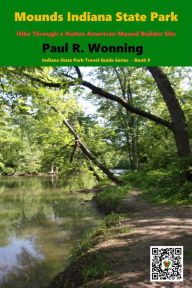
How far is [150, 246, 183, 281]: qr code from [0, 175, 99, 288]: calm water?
273 cm

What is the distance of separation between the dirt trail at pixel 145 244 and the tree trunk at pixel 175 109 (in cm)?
222

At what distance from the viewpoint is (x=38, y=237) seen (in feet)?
28.6

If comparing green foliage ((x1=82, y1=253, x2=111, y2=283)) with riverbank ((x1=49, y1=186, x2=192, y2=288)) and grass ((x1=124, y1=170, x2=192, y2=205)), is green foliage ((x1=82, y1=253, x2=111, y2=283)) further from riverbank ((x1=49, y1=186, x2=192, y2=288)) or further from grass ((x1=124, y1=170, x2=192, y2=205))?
grass ((x1=124, y1=170, x2=192, y2=205))

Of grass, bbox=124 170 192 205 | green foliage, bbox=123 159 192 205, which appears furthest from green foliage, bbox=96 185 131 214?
green foliage, bbox=123 159 192 205

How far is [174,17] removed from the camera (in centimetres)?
553

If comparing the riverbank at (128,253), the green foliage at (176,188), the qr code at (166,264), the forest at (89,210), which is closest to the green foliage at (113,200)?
the forest at (89,210)

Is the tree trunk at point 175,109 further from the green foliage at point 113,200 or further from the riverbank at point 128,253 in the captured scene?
the green foliage at point 113,200

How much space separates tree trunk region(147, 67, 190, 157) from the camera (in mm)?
8602

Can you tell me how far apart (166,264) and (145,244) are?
4.80 feet

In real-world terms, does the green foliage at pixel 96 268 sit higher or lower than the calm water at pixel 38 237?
higher

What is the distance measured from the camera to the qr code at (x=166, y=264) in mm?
3545

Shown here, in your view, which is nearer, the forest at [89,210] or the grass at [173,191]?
the forest at [89,210]

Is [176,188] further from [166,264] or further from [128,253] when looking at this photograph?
[166,264]

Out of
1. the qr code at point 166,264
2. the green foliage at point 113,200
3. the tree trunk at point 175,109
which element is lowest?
the green foliage at point 113,200
